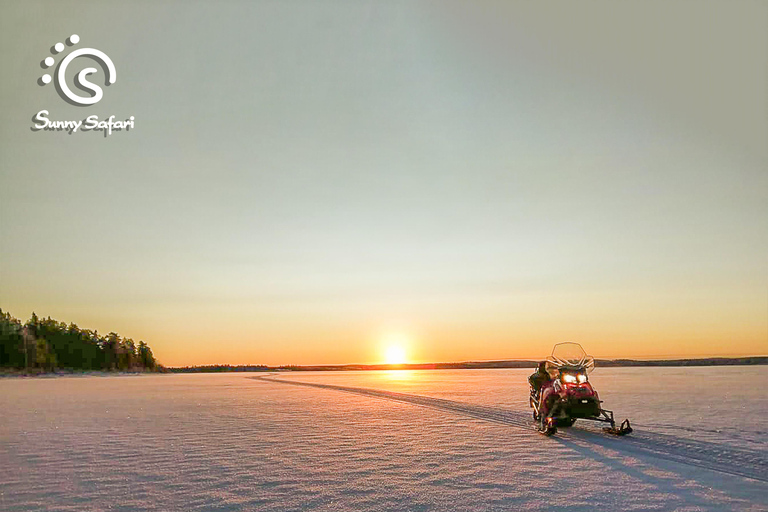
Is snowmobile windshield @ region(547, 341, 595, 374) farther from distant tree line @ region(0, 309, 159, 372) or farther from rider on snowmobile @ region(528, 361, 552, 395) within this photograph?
distant tree line @ region(0, 309, 159, 372)

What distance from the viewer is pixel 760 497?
29.3 ft

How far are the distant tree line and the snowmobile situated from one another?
107949 mm

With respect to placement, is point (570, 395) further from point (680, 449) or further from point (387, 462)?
point (387, 462)

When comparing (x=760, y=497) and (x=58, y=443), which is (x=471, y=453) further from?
(x=58, y=443)

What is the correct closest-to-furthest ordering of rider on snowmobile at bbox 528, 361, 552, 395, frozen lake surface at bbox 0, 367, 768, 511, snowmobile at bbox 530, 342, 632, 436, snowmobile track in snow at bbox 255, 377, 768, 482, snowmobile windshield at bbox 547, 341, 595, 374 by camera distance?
frozen lake surface at bbox 0, 367, 768, 511, snowmobile track in snow at bbox 255, 377, 768, 482, snowmobile at bbox 530, 342, 632, 436, snowmobile windshield at bbox 547, 341, 595, 374, rider on snowmobile at bbox 528, 361, 552, 395

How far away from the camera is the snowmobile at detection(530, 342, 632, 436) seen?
15.7 meters

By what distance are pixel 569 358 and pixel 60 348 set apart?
124 meters

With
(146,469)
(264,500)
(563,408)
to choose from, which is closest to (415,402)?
(563,408)

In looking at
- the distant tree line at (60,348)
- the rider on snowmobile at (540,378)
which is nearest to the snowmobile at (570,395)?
A: the rider on snowmobile at (540,378)

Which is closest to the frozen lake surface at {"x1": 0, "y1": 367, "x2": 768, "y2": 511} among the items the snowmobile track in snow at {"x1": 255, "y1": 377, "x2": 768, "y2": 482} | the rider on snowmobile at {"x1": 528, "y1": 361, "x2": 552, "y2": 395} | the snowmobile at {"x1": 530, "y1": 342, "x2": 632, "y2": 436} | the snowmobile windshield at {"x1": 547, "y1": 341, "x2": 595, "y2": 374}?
the snowmobile track in snow at {"x1": 255, "y1": 377, "x2": 768, "y2": 482}

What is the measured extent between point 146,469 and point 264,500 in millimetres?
4037

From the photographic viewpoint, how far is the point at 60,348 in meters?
118

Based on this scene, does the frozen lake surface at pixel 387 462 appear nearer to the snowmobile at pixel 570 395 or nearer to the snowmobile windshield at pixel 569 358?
the snowmobile at pixel 570 395

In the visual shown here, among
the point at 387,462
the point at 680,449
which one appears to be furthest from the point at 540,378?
the point at 387,462
